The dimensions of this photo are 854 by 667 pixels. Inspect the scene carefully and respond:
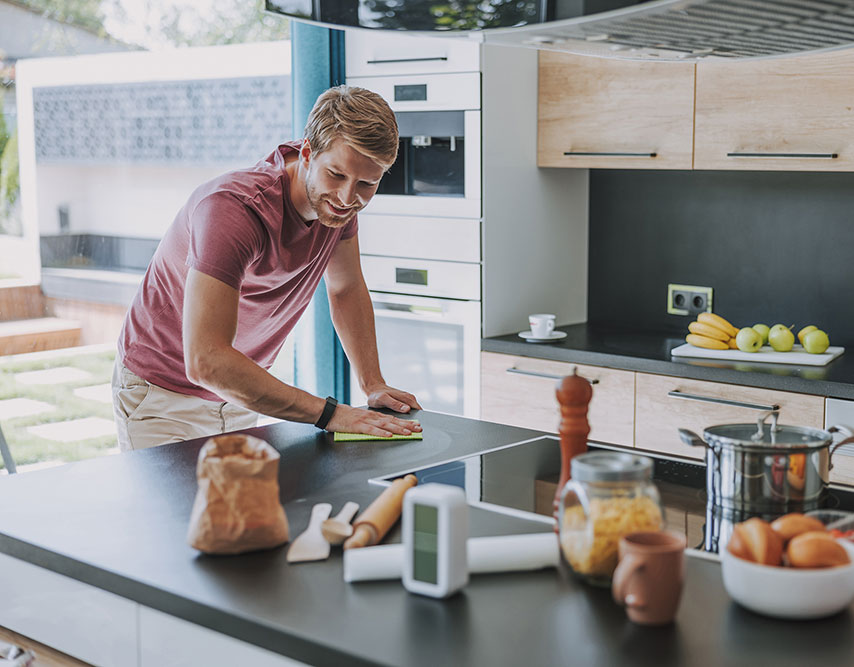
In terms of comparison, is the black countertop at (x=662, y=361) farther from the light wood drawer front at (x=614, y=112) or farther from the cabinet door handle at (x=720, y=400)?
the light wood drawer front at (x=614, y=112)

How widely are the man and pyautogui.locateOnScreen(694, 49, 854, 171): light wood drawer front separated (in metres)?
1.38

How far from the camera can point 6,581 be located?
64.5 inches

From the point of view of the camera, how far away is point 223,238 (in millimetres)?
2105

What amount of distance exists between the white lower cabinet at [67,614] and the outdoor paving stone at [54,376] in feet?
7.08

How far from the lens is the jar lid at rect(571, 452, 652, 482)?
132 cm

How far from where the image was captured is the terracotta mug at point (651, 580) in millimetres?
1236

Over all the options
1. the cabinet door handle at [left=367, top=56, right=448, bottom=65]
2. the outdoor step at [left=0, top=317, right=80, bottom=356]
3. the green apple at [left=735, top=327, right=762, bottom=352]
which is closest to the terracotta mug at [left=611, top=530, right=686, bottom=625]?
the green apple at [left=735, top=327, right=762, bottom=352]

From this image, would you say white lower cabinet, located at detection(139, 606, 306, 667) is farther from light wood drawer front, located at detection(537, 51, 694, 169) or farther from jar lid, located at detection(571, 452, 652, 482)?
light wood drawer front, located at detection(537, 51, 694, 169)

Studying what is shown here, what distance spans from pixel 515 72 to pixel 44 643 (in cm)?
263

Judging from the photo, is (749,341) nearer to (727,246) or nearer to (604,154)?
(727,246)

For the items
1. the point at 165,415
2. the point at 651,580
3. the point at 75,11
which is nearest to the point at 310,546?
the point at 651,580

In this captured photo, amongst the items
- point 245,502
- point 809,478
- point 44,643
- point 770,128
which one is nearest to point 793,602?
point 809,478

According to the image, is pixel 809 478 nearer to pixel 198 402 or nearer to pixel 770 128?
pixel 198 402

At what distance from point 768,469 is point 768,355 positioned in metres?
1.75
